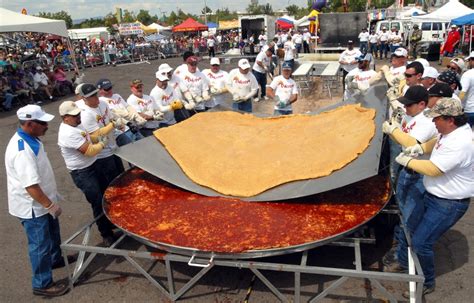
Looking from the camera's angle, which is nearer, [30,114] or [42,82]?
[30,114]

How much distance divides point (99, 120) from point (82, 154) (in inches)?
23.3

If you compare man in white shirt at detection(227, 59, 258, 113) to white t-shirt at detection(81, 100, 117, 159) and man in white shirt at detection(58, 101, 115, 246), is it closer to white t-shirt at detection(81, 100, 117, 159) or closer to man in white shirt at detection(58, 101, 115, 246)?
white t-shirt at detection(81, 100, 117, 159)

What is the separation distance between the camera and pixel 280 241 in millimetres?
3383

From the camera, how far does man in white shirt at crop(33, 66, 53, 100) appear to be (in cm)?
1459

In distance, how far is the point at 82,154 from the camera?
4246 mm

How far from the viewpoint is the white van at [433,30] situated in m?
22.2

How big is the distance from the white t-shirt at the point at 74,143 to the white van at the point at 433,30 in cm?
2327

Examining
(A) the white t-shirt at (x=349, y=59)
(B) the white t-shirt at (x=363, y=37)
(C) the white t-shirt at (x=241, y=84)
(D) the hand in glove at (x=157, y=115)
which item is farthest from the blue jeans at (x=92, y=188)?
(B) the white t-shirt at (x=363, y=37)

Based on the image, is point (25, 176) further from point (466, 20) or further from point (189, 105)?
point (466, 20)

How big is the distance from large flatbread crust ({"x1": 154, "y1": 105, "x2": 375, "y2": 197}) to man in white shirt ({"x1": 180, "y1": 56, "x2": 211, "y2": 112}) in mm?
1494

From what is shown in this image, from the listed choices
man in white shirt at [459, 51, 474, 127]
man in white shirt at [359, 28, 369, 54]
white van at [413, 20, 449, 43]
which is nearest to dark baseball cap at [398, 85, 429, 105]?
man in white shirt at [459, 51, 474, 127]

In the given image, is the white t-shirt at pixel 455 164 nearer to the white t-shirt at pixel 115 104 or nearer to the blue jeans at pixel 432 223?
the blue jeans at pixel 432 223

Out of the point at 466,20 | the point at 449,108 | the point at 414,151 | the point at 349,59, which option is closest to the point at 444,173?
the point at 414,151

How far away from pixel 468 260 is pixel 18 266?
5210 millimetres
